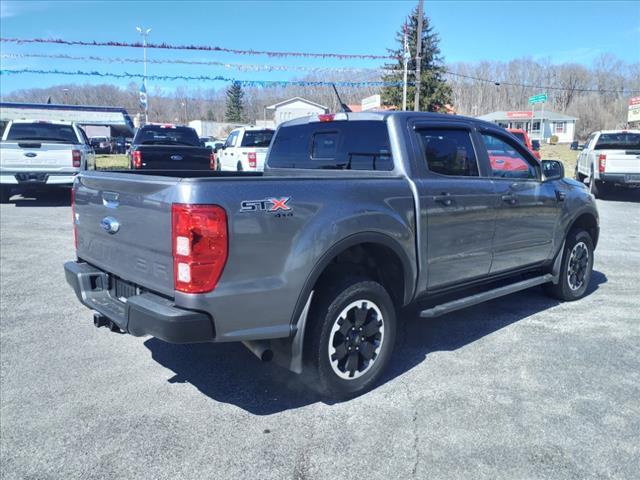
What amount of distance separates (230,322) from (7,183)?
11.0m

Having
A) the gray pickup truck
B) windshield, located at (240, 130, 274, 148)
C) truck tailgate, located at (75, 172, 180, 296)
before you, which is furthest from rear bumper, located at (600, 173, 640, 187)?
truck tailgate, located at (75, 172, 180, 296)

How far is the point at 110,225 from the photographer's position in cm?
343

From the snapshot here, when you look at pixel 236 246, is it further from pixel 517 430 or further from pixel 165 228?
pixel 517 430

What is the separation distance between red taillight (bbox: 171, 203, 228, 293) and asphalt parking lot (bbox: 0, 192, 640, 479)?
38.4 inches

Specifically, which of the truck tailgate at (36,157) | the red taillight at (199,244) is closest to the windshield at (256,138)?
the truck tailgate at (36,157)

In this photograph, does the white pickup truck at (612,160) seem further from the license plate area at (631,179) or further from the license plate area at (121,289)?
the license plate area at (121,289)

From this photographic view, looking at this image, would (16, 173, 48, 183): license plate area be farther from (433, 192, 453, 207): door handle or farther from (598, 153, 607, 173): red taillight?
(598, 153, 607, 173): red taillight

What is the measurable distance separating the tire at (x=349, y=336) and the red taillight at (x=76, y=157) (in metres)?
10.2

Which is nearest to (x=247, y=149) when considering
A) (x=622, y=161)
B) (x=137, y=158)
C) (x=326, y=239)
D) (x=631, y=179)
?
(x=137, y=158)

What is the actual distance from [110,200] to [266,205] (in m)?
Result: 1.15

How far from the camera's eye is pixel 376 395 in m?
3.68

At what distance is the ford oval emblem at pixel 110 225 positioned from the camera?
133 inches

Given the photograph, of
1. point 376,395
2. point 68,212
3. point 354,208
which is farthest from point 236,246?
point 68,212

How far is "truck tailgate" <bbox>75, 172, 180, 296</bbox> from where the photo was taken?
2.96 metres
